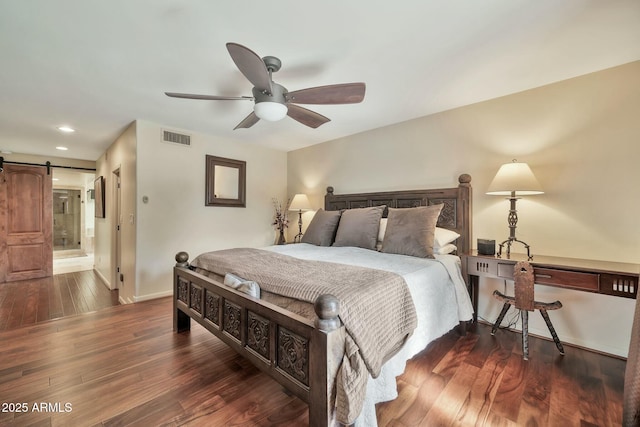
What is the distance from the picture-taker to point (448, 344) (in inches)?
90.4

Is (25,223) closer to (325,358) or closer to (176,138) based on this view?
(176,138)

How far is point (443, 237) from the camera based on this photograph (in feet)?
8.88

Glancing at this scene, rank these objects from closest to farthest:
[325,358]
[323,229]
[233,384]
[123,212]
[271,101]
→ [325,358], [233,384], [271,101], [323,229], [123,212]

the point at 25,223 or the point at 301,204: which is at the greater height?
the point at 301,204

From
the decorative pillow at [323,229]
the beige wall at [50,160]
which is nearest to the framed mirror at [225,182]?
the decorative pillow at [323,229]

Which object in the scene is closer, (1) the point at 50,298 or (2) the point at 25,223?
(1) the point at 50,298

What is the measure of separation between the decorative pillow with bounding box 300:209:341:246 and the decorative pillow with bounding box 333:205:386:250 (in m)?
0.12

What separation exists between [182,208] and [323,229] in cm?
206

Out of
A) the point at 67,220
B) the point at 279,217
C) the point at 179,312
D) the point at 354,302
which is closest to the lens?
the point at 354,302

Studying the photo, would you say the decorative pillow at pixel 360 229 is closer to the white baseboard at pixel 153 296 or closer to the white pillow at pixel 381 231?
the white pillow at pixel 381 231

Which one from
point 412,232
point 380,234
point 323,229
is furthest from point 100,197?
point 412,232

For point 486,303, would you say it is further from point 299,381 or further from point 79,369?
point 79,369

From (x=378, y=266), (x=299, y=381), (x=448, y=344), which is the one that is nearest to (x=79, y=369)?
(x=299, y=381)

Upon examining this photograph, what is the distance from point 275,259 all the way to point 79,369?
1.57m
